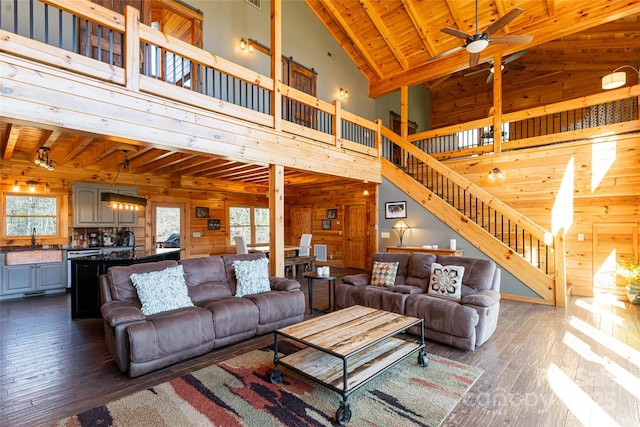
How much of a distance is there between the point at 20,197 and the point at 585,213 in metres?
10.9

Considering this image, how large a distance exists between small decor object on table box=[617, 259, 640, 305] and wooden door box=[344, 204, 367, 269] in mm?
5488

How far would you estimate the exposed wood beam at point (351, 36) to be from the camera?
25.2 feet

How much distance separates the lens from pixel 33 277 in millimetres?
5695

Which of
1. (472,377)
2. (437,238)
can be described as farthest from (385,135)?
(472,377)

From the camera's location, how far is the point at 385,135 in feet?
25.8

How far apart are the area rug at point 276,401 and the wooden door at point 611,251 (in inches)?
182

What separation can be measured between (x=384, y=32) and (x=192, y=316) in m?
7.78

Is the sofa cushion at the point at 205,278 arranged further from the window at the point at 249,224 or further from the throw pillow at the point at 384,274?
the window at the point at 249,224

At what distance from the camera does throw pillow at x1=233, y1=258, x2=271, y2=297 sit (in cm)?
403

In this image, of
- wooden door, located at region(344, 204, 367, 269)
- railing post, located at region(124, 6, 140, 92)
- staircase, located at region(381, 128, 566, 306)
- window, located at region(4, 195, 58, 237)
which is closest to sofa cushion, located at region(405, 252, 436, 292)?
staircase, located at region(381, 128, 566, 306)

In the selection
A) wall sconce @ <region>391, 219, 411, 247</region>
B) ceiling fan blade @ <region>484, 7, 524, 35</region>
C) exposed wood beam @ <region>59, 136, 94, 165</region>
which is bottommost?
wall sconce @ <region>391, 219, 411, 247</region>

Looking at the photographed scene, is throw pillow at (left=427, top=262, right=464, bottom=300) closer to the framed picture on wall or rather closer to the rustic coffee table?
the rustic coffee table

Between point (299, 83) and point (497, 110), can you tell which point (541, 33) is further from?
point (299, 83)

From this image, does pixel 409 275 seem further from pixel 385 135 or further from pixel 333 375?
pixel 385 135
